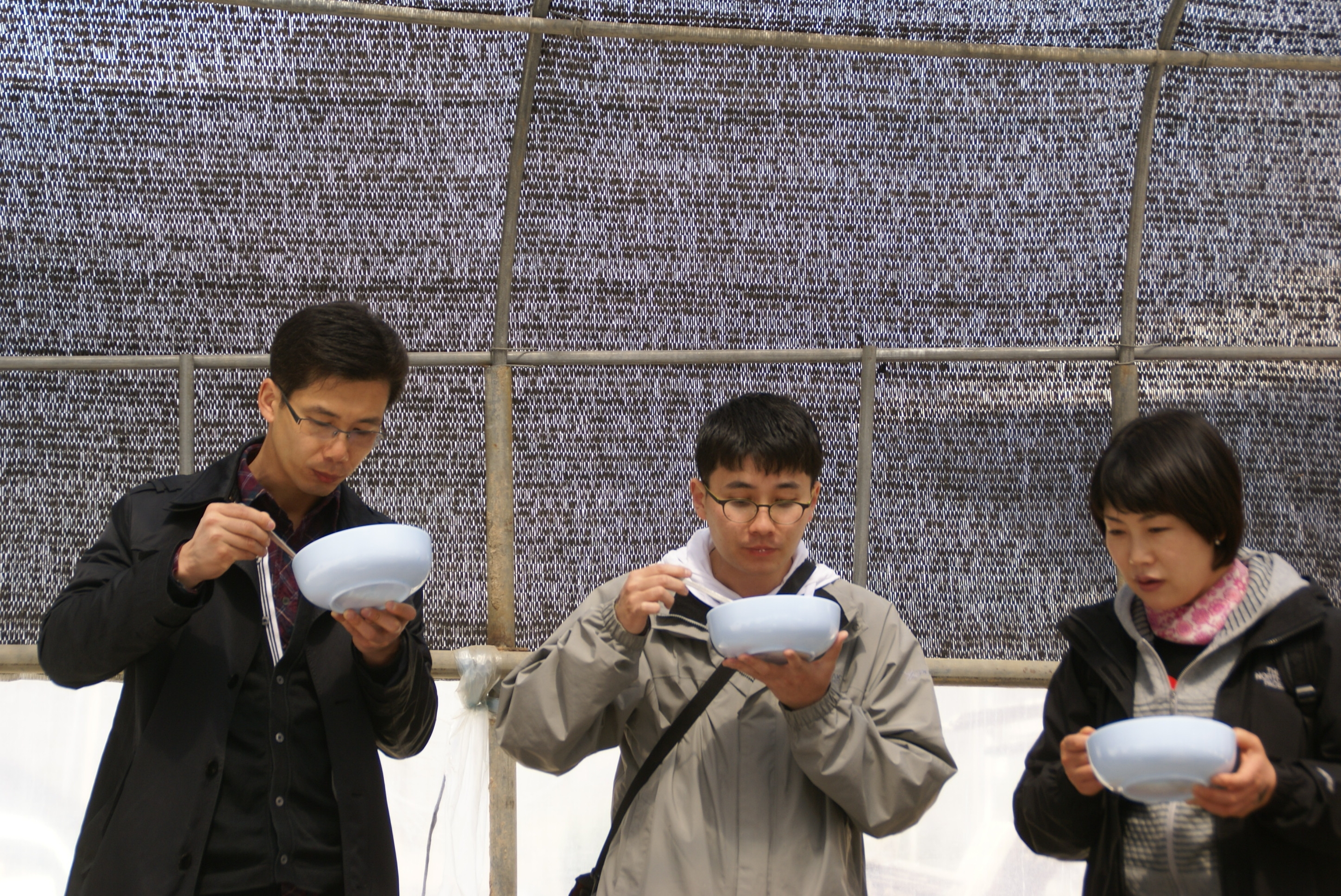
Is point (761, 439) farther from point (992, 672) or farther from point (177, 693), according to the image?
point (992, 672)

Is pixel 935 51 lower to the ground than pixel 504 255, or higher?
higher

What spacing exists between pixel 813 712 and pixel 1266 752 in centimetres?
71

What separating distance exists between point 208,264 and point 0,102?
675 mm

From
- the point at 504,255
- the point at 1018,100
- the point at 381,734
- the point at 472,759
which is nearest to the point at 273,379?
the point at 381,734

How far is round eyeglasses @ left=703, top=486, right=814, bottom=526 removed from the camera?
6.96 feet

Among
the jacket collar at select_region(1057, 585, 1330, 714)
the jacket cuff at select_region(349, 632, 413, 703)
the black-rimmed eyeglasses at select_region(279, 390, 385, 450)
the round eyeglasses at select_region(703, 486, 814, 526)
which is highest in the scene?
the black-rimmed eyeglasses at select_region(279, 390, 385, 450)

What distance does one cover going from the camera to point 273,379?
2094mm

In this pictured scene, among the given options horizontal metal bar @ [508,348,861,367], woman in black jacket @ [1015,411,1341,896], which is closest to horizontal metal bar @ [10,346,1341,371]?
horizontal metal bar @ [508,348,861,367]

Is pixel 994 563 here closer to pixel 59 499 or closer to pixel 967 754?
pixel 967 754

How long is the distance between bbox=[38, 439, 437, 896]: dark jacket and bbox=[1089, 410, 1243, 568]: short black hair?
4.20 feet

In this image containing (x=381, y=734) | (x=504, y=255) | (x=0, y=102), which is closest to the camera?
(x=381, y=734)

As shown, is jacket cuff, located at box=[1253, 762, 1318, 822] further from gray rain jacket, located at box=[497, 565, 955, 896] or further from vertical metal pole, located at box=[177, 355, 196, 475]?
vertical metal pole, located at box=[177, 355, 196, 475]

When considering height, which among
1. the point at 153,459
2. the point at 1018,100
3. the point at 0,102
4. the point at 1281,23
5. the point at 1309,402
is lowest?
the point at 153,459

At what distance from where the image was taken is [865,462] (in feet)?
10.8
